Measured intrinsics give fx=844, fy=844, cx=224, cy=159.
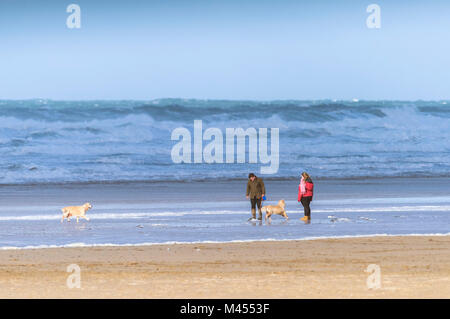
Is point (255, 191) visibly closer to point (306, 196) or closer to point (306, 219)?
point (306, 196)

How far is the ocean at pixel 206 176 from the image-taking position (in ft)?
49.6

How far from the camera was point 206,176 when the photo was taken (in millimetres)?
27344

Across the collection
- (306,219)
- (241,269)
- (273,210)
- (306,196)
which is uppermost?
(306,196)

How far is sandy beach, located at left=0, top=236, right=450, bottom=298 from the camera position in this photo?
30.7 feet

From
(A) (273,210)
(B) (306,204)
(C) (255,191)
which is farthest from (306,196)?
(C) (255,191)

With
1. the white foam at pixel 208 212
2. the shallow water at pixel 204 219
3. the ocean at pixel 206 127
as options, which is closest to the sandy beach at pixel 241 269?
the shallow water at pixel 204 219

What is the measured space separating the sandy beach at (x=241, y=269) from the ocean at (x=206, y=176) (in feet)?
3.35

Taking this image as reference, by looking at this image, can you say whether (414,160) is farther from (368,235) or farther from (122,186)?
(368,235)

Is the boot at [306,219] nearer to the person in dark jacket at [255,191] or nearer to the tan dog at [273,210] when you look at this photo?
the tan dog at [273,210]

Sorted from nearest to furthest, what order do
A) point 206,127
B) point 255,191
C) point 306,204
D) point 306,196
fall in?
point 306,204 < point 306,196 < point 255,191 < point 206,127

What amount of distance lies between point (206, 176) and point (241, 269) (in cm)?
1639

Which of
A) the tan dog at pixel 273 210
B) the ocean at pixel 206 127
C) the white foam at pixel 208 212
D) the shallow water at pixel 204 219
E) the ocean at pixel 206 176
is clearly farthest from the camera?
the ocean at pixel 206 127

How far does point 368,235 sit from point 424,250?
1730 millimetres
